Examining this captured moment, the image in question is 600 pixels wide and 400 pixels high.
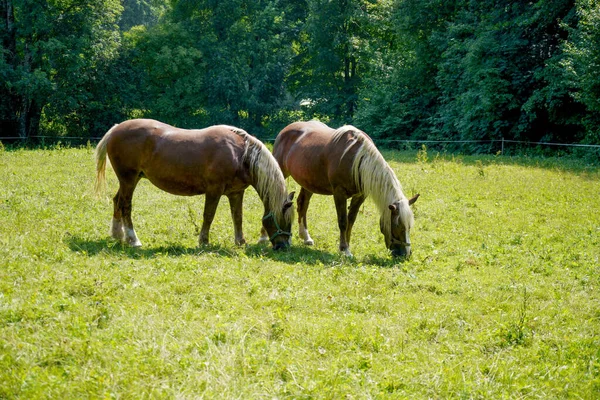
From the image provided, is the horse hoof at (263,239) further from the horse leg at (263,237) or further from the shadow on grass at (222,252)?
the shadow on grass at (222,252)

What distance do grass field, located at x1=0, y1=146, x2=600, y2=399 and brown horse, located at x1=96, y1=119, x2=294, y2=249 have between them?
48 cm

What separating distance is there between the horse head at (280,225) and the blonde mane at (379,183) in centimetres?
107

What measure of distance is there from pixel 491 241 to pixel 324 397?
5.99m

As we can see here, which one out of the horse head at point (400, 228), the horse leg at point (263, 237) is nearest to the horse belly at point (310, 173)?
the horse leg at point (263, 237)

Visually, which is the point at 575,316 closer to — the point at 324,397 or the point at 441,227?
the point at 324,397

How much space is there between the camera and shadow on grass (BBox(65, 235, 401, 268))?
23.6 feet

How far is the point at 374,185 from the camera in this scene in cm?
769

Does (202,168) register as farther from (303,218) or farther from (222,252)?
(303,218)

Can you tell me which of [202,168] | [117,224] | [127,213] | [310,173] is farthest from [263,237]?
[117,224]

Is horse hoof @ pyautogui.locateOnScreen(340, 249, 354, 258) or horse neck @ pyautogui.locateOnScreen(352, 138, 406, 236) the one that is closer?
horse neck @ pyautogui.locateOnScreen(352, 138, 406, 236)

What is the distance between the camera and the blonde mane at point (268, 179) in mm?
7711

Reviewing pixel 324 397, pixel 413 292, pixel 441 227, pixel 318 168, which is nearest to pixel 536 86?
pixel 441 227

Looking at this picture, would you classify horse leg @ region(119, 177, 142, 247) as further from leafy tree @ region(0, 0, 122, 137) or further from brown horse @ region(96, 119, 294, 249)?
leafy tree @ region(0, 0, 122, 137)

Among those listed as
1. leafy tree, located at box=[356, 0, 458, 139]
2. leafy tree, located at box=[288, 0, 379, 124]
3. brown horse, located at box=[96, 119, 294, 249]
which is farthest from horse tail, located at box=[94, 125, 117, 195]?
leafy tree, located at box=[288, 0, 379, 124]
